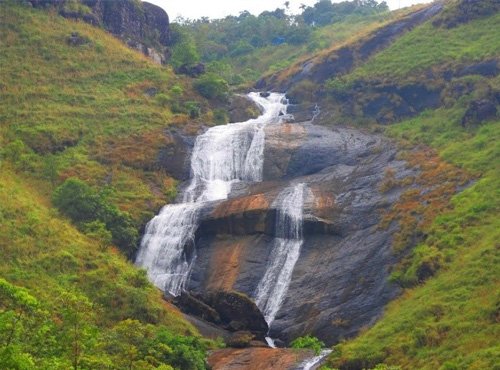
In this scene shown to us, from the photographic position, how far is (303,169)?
Result: 155 ft

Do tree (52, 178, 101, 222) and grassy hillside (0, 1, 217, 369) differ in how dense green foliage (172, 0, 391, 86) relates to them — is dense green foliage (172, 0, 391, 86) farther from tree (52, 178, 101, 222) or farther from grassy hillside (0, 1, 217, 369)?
tree (52, 178, 101, 222)

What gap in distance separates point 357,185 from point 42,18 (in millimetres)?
35713

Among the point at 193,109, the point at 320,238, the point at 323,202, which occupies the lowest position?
the point at 320,238

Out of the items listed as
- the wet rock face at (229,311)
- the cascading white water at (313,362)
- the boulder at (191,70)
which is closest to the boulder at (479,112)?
the wet rock face at (229,311)

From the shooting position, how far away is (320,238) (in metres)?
38.5

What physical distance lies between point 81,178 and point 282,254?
1476cm

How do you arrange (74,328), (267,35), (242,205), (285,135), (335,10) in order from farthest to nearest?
(335,10)
(267,35)
(285,135)
(242,205)
(74,328)

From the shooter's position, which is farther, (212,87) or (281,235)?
(212,87)

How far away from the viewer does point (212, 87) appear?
60062 mm

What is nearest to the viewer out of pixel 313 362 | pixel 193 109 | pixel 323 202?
pixel 313 362

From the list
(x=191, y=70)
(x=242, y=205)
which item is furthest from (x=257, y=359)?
(x=191, y=70)

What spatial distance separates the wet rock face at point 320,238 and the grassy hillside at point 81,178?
4678 mm

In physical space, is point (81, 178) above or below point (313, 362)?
above

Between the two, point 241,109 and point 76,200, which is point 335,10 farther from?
point 76,200
